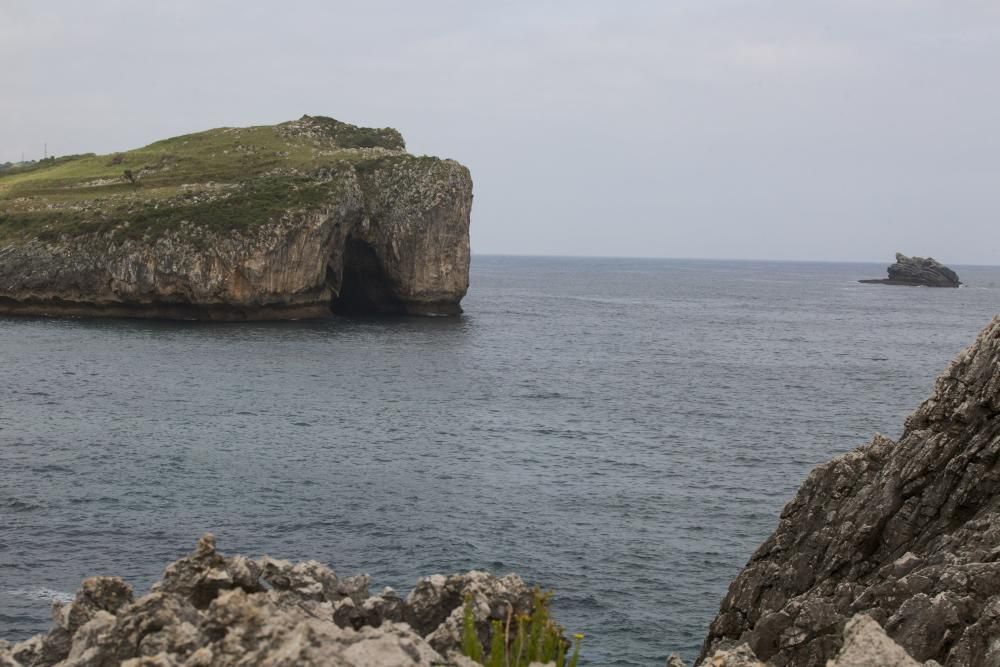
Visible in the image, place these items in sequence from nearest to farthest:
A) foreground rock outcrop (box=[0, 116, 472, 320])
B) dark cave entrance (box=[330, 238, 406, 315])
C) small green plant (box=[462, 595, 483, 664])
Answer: small green plant (box=[462, 595, 483, 664]), foreground rock outcrop (box=[0, 116, 472, 320]), dark cave entrance (box=[330, 238, 406, 315])

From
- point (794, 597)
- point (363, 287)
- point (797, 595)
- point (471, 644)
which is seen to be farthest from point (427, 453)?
point (363, 287)

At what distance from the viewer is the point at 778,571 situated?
30.5 m

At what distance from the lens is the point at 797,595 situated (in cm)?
2955

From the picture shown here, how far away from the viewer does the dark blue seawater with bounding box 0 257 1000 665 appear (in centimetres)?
4259

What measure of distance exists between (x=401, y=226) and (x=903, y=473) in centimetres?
10915

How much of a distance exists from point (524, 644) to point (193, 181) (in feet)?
453

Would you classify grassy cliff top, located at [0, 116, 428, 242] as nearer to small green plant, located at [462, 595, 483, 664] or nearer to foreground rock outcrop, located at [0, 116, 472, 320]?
foreground rock outcrop, located at [0, 116, 472, 320]

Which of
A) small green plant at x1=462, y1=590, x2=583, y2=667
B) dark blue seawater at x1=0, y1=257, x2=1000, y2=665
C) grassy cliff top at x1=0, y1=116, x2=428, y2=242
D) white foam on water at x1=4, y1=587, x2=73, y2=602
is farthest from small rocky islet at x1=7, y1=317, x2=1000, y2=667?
grassy cliff top at x1=0, y1=116, x2=428, y2=242

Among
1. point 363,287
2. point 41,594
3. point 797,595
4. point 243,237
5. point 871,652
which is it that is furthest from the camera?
point 363,287

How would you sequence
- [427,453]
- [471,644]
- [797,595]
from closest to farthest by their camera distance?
[471,644]
[797,595]
[427,453]

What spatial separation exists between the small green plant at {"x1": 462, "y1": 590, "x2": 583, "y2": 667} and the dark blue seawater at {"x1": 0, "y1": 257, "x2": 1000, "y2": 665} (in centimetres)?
1514

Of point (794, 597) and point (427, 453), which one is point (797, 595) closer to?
point (794, 597)

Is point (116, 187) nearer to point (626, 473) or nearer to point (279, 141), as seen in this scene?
point (279, 141)

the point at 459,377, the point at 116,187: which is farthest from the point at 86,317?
the point at 459,377
